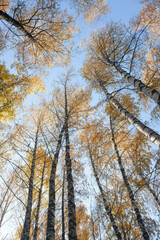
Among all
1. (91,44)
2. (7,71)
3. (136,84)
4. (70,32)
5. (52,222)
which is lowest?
(52,222)

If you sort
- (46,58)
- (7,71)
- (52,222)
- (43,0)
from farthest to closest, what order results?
1. (7,71)
2. (46,58)
3. (43,0)
4. (52,222)

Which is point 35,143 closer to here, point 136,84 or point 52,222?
point 52,222

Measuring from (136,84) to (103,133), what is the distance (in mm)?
3004

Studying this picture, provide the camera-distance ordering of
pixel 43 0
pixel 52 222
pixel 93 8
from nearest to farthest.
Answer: pixel 52 222, pixel 43 0, pixel 93 8

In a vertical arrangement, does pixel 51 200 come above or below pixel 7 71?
below

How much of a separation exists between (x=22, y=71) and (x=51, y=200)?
5.86m

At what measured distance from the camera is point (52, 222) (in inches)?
125

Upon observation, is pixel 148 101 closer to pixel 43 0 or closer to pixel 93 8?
pixel 93 8

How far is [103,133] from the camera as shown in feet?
20.6

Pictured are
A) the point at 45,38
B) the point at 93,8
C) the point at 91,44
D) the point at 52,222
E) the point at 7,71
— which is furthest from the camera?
the point at 91,44

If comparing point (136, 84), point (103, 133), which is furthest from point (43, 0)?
point (103, 133)

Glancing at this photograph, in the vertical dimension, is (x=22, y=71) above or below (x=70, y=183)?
above

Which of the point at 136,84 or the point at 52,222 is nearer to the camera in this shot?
the point at 52,222

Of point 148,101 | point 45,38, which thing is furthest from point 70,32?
point 148,101
